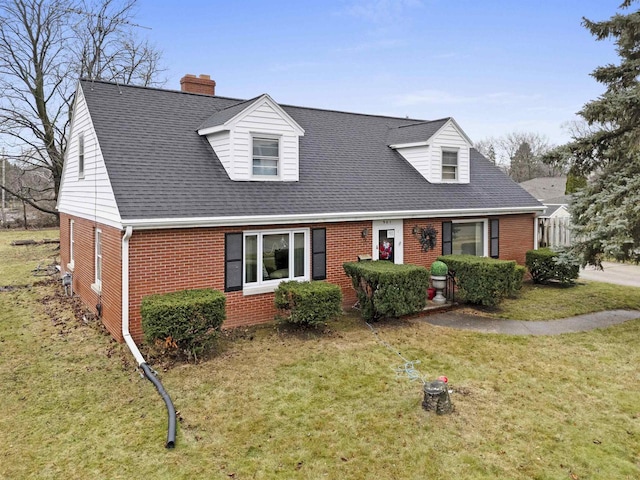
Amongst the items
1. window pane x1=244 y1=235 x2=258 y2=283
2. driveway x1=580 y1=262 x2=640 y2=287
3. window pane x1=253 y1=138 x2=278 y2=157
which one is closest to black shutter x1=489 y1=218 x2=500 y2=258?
driveway x1=580 y1=262 x2=640 y2=287

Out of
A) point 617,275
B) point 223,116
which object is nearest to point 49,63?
point 223,116

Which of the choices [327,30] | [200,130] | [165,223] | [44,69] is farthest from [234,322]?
[44,69]

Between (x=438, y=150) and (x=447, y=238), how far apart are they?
318 cm

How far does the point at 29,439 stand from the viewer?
5.31 metres

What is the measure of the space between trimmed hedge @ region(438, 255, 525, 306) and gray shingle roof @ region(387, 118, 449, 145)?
16.6 feet

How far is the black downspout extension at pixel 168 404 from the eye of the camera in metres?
5.14

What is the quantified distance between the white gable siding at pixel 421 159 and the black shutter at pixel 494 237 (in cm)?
250

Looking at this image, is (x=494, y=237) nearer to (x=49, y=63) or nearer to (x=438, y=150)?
(x=438, y=150)

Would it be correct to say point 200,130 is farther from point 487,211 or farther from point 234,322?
point 487,211

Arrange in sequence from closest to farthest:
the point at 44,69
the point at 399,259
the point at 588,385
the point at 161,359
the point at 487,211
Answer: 1. the point at 588,385
2. the point at 161,359
3. the point at 399,259
4. the point at 487,211
5. the point at 44,69

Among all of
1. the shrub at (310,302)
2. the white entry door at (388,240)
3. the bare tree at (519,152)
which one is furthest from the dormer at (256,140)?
the bare tree at (519,152)

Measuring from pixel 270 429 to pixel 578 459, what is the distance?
3.59 meters

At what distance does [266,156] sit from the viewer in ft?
36.7

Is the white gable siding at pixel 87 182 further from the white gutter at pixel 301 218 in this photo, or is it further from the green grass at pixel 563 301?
the green grass at pixel 563 301
